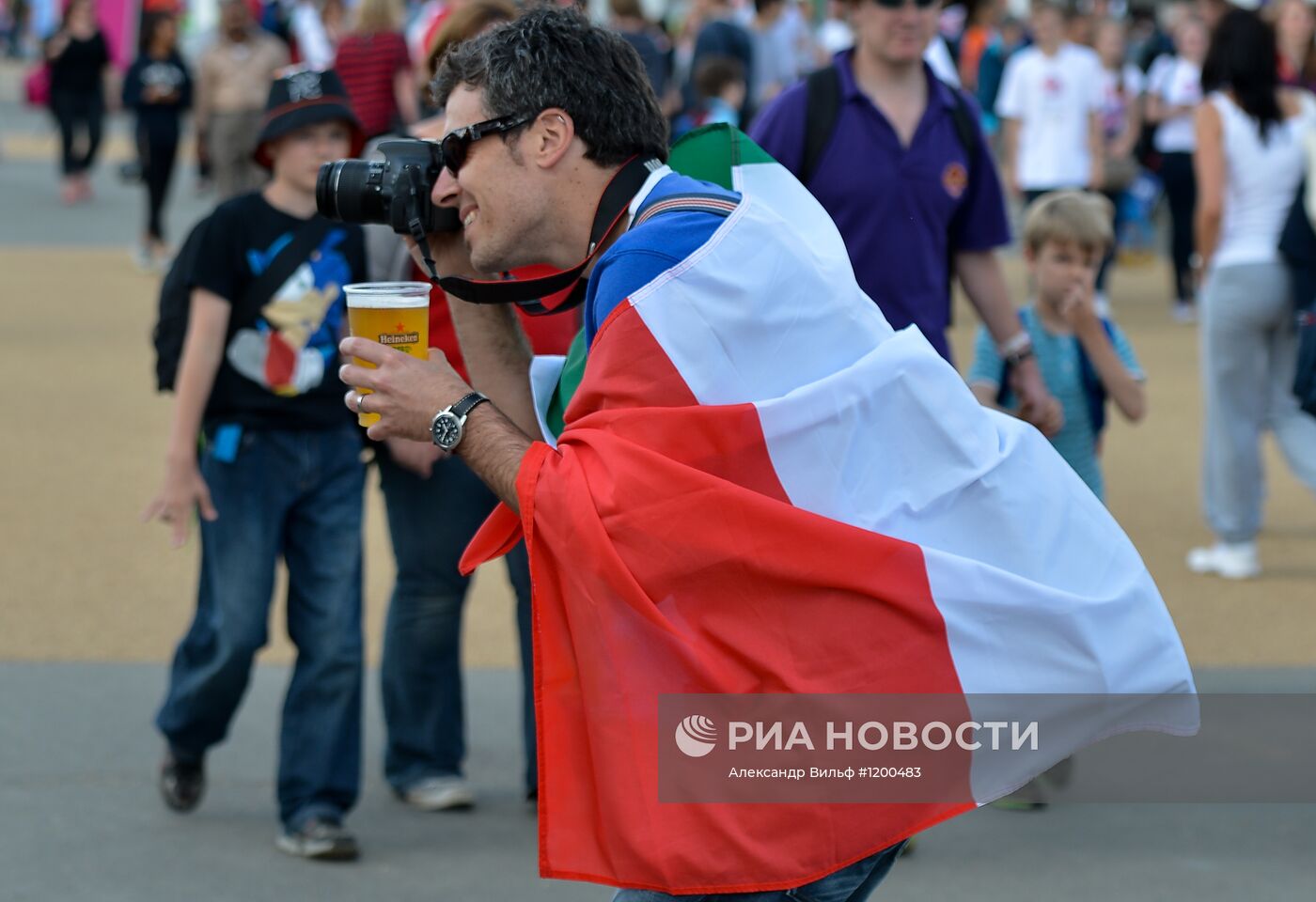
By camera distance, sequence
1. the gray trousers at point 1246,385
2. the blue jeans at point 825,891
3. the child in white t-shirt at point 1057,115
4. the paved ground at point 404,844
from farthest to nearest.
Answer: the child in white t-shirt at point 1057,115 → the gray trousers at point 1246,385 → the paved ground at point 404,844 → the blue jeans at point 825,891

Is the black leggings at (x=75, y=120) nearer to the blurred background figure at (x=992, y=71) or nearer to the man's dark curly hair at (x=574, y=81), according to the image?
the blurred background figure at (x=992, y=71)

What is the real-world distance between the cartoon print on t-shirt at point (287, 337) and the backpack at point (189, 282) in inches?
0.8

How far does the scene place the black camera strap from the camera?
8.61 feet

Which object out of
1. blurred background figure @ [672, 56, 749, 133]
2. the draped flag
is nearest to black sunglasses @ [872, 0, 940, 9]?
the draped flag

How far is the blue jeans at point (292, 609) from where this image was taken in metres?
4.41

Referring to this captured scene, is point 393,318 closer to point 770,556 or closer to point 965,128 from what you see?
point 770,556

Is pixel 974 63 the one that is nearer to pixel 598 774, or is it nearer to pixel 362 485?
pixel 362 485

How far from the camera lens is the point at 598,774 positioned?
231cm

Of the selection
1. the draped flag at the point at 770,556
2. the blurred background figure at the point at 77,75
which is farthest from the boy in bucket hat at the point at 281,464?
the blurred background figure at the point at 77,75

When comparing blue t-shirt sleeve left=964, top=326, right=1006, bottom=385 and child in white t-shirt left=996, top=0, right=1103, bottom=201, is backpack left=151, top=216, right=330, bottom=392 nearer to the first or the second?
blue t-shirt sleeve left=964, top=326, right=1006, bottom=385

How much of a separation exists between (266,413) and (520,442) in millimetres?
2149

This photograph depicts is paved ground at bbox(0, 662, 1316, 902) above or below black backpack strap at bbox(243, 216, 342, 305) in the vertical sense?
below

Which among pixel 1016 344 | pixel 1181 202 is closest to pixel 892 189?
pixel 1016 344

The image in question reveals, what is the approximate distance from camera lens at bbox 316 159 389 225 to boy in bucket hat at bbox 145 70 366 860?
1512 millimetres
